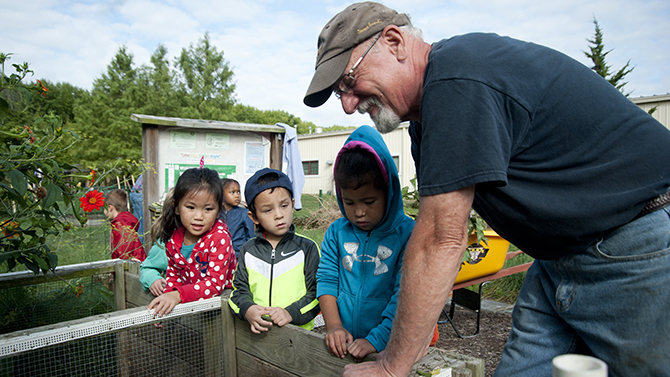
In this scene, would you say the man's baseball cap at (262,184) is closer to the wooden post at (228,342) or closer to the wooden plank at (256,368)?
the wooden post at (228,342)

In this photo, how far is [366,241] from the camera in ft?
6.31

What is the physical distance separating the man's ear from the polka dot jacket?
5.30ft

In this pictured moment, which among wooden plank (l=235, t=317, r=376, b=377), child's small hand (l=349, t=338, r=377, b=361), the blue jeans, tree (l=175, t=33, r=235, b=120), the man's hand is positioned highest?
tree (l=175, t=33, r=235, b=120)

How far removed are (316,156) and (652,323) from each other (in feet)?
89.6

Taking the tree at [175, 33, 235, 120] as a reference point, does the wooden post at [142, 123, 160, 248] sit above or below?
below

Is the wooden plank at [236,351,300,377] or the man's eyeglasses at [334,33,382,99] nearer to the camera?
the man's eyeglasses at [334,33,382,99]

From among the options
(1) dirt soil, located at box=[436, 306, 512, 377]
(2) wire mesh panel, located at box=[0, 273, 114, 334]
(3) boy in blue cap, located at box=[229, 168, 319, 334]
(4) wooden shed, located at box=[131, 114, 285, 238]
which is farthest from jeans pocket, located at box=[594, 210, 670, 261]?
(4) wooden shed, located at box=[131, 114, 285, 238]

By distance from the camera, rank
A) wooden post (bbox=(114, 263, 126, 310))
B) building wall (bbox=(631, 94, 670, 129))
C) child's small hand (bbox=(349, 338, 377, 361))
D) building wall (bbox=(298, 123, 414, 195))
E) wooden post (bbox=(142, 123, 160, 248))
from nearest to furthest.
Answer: child's small hand (bbox=(349, 338, 377, 361))
wooden post (bbox=(114, 263, 126, 310))
wooden post (bbox=(142, 123, 160, 248))
building wall (bbox=(631, 94, 670, 129))
building wall (bbox=(298, 123, 414, 195))

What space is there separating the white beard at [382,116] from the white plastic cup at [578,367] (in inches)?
37.5

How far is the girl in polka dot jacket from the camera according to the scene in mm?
2383

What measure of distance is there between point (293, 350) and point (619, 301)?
1.14 meters

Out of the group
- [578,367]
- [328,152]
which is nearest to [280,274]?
[578,367]

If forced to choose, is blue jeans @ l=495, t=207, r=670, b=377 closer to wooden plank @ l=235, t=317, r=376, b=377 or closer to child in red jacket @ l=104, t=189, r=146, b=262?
wooden plank @ l=235, t=317, r=376, b=377

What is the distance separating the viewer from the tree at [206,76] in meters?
30.2
